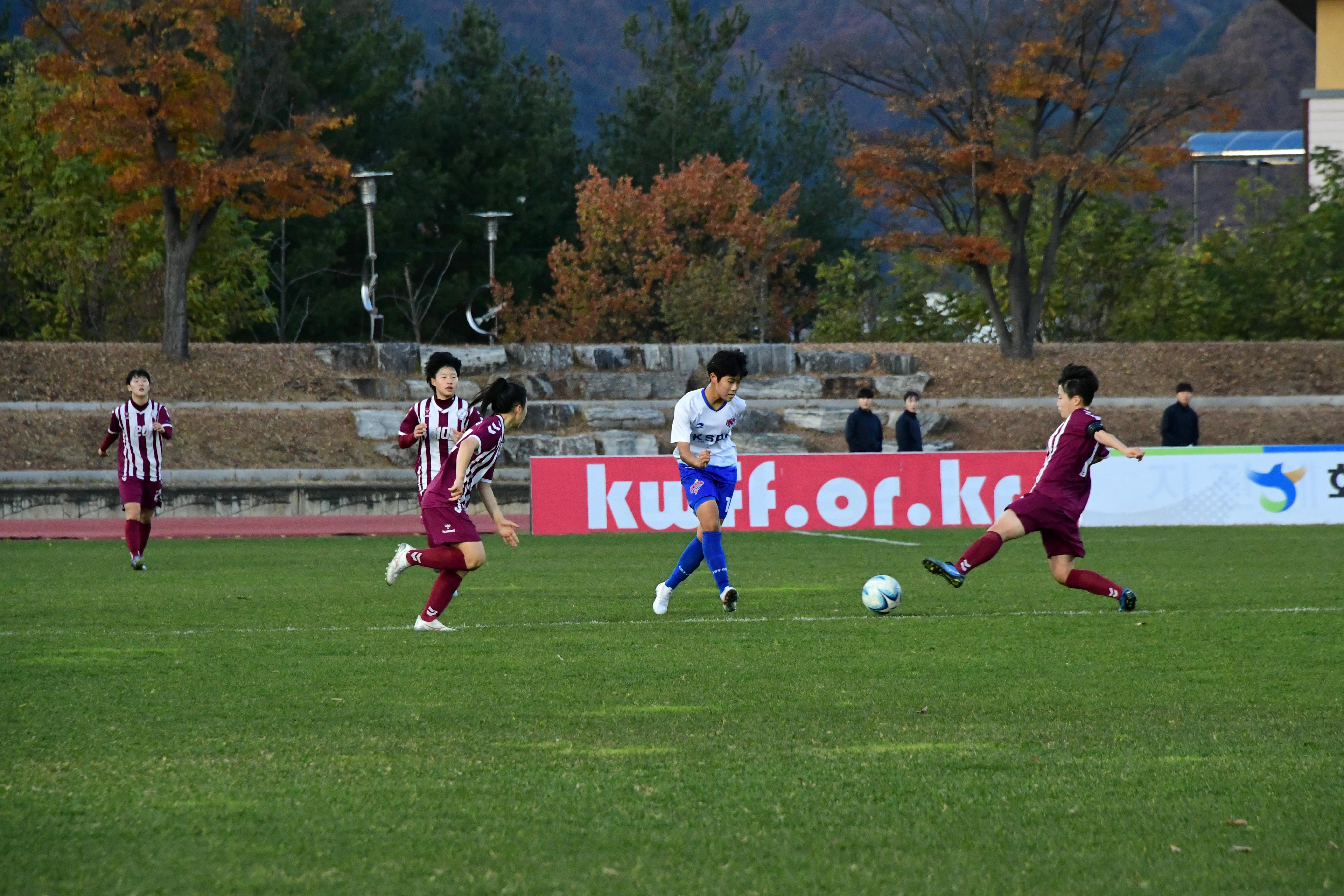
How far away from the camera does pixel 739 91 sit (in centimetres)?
5641

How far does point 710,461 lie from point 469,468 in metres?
2.21

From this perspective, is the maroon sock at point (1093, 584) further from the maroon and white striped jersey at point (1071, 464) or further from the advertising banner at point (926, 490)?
A: the advertising banner at point (926, 490)

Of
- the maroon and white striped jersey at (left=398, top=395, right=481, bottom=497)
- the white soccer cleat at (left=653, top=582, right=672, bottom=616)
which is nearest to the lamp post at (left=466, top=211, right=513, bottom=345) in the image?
the maroon and white striped jersey at (left=398, top=395, right=481, bottom=497)

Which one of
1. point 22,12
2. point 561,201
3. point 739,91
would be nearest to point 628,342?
point 561,201

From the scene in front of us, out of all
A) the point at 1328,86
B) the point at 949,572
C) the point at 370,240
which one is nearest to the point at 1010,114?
the point at 370,240

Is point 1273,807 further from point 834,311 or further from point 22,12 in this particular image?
point 22,12

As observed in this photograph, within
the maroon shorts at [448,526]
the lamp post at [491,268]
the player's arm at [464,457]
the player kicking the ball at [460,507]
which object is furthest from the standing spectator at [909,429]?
the lamp post at [491,268]

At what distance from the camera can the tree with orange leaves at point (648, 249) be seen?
41844 mm

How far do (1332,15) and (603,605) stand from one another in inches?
1638

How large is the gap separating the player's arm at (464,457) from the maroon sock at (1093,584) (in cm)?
415

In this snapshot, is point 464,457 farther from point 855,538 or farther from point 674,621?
point 855,538

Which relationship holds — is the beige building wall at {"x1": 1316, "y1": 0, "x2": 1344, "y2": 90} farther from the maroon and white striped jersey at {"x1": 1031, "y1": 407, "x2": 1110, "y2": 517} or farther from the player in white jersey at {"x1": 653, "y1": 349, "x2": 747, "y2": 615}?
the player in white jersey at {"x1": 653, "y1": 349, "x2": 747, "y2": 615}

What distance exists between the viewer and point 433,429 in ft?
40.8

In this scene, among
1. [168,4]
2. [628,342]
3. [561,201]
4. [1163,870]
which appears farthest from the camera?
[561,201]
